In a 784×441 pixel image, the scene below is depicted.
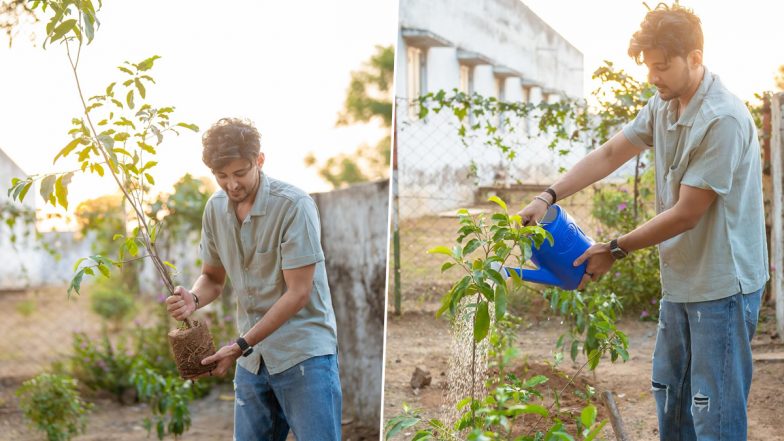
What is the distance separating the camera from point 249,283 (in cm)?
234

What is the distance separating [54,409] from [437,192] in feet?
18.9

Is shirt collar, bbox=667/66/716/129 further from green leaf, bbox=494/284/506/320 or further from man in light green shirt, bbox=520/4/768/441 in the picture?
green leaf, bbox=494/284/506/320

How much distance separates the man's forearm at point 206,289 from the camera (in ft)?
7.96

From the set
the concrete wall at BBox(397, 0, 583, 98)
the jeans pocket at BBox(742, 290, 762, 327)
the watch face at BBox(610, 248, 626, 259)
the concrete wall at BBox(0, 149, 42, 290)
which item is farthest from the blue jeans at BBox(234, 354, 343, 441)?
the concrete wall at BBox(397, 0, 583, 98)

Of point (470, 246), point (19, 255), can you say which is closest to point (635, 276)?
point (470, 246)

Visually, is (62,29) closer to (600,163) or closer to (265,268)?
(265,268)

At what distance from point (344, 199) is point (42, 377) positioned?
5.78 ft

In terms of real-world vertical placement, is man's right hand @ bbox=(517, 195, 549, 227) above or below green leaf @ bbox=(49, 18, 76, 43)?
below

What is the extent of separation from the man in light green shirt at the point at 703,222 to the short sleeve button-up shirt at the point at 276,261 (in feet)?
1.96

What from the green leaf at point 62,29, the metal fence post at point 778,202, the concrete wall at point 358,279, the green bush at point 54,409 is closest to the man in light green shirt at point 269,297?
the green leaf at point 62,29

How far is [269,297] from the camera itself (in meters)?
2.33

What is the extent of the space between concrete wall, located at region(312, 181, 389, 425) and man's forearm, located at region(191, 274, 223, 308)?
1.29 m

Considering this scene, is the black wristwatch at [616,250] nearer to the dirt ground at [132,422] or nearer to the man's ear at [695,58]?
the man's ear at [695,58]

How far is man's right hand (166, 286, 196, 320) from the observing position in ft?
7.45
